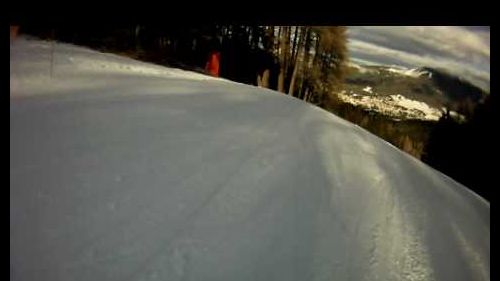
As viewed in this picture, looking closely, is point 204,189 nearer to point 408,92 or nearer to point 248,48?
point 248,48

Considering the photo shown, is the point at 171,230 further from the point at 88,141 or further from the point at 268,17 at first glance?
the point at 268,17

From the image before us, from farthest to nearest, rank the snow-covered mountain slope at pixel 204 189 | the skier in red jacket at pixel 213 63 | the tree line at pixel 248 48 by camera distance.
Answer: the skier in red jacket at pixel 213 63 < the tree line at pixel 248 48 < the snow-covered mountain slope at pixel 204 189

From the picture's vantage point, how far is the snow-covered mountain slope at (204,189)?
185 centimetres

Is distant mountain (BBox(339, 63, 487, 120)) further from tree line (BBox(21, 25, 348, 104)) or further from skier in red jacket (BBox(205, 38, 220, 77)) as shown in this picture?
skier in red jacket (BBox(205, 38, 220, 77))

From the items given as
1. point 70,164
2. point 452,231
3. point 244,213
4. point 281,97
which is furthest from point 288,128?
point 70,164

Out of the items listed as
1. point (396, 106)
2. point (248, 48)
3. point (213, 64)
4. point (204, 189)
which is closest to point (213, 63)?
point (213, 64)

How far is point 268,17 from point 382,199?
876mm

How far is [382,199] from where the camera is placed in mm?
1979

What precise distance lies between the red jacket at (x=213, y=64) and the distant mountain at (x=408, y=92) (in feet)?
1.92

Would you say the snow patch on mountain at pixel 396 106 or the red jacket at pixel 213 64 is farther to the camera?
the red jacket at pixel 213 64

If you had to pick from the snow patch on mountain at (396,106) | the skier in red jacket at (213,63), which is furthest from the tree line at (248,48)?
the snow patch on mountain at (396,106)

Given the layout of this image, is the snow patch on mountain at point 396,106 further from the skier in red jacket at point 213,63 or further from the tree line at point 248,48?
the skier in red jacket at point 213,63

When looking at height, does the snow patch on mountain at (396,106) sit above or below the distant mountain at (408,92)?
below

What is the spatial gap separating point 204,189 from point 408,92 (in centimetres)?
91
